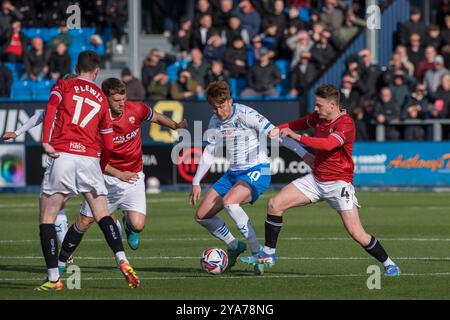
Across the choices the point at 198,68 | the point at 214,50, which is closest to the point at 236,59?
the point at 214,50

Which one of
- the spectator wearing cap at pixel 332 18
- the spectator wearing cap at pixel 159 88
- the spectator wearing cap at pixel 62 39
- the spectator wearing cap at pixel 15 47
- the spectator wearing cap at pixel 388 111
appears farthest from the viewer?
the spectator wearing cap at pixel 15 47

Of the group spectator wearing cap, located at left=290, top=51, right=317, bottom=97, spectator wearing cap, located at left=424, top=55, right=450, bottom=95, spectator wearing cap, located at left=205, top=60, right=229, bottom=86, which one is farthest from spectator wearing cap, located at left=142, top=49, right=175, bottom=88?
spectator wearing cap, located at left=424, top=55, right=450, bottom=95

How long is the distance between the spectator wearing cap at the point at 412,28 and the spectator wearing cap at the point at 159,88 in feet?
19.4

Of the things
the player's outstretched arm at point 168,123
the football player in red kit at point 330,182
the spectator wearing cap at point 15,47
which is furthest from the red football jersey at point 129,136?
the spectator wearing cap at point 15,47

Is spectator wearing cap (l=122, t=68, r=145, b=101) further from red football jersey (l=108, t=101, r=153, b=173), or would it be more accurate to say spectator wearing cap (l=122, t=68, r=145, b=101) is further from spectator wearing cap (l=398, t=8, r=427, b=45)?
red football jersey (l=108, t=101, r=153, b=173)

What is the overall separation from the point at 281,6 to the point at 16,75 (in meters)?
7.42

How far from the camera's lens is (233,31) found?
98.1 ft

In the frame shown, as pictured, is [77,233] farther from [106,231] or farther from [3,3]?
[3,3]

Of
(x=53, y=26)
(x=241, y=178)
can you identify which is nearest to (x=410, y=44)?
(x=53, y=26)

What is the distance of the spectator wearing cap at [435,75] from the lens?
27.4m

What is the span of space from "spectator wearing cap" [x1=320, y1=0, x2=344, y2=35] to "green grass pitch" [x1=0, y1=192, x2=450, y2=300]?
8268 millimetres

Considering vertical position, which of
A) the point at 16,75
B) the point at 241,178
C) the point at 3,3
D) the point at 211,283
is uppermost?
the point at 3,3

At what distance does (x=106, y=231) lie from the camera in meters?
11.6

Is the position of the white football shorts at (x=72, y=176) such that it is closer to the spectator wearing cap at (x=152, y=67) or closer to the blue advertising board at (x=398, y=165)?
the blue advertising board at (x=398, y=165)
